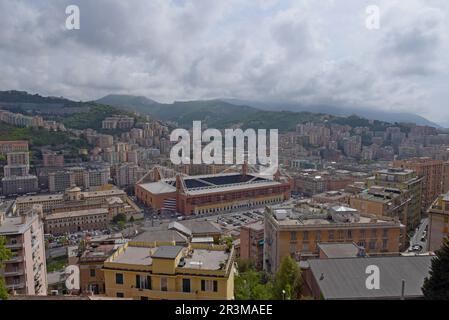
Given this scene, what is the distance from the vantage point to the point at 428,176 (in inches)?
752

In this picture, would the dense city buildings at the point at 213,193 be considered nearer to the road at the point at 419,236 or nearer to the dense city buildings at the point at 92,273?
the road at the point at 419,236

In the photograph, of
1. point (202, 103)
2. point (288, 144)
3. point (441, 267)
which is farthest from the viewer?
point (202, 103)

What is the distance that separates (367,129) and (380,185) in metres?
39.2

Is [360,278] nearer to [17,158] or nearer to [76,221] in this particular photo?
[76,221]

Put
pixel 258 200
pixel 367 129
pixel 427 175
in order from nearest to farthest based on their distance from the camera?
pixel 427 175 < pixel 258 200 < pixel 367 129

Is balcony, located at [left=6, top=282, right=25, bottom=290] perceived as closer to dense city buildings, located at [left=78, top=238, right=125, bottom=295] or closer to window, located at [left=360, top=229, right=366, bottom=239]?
dense city buildings, located at [left=78, top=238, right=125, bottom=295]

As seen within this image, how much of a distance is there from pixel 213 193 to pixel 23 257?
16.1 meters

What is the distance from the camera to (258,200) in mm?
24984

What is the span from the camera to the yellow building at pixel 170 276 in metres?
4.64

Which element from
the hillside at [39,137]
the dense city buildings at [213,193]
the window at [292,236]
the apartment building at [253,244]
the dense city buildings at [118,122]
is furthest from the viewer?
the dense city buildings at [118,122]

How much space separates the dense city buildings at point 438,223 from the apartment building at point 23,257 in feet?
30.0

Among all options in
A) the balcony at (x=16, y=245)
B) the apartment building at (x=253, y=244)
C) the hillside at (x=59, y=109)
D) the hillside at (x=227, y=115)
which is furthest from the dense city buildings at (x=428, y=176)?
the hillside at (x=59, y=109)
